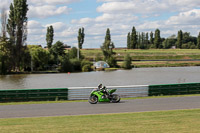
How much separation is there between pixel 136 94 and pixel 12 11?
80.2 m

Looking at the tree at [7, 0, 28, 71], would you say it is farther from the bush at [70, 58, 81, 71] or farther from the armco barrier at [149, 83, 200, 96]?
the armco barrier at [149, 83, 200, 96]

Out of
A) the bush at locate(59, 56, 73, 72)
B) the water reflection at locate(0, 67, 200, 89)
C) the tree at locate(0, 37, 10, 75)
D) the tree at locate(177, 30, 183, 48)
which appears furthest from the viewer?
the tree at locate(177, 30, 183, 48)

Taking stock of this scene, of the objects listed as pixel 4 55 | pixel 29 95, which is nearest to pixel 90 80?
pixel 4 55

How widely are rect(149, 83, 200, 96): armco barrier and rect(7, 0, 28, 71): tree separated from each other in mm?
72773

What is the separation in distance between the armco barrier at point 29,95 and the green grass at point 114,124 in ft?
32.4

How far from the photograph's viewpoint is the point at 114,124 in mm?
13852

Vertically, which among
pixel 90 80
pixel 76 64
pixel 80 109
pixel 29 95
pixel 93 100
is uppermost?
pixel 76 64

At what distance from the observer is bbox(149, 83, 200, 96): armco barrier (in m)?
27.3

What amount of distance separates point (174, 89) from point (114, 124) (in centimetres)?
1524

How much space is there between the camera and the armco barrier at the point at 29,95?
25500 mm

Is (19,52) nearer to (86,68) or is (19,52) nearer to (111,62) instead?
(86,68)

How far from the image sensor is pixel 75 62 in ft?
341

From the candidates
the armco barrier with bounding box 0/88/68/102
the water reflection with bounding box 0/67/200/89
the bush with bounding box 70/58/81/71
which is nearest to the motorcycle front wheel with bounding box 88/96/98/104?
the armco barrier with bounding box 0/88/68/102

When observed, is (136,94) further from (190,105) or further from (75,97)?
(190,105)
